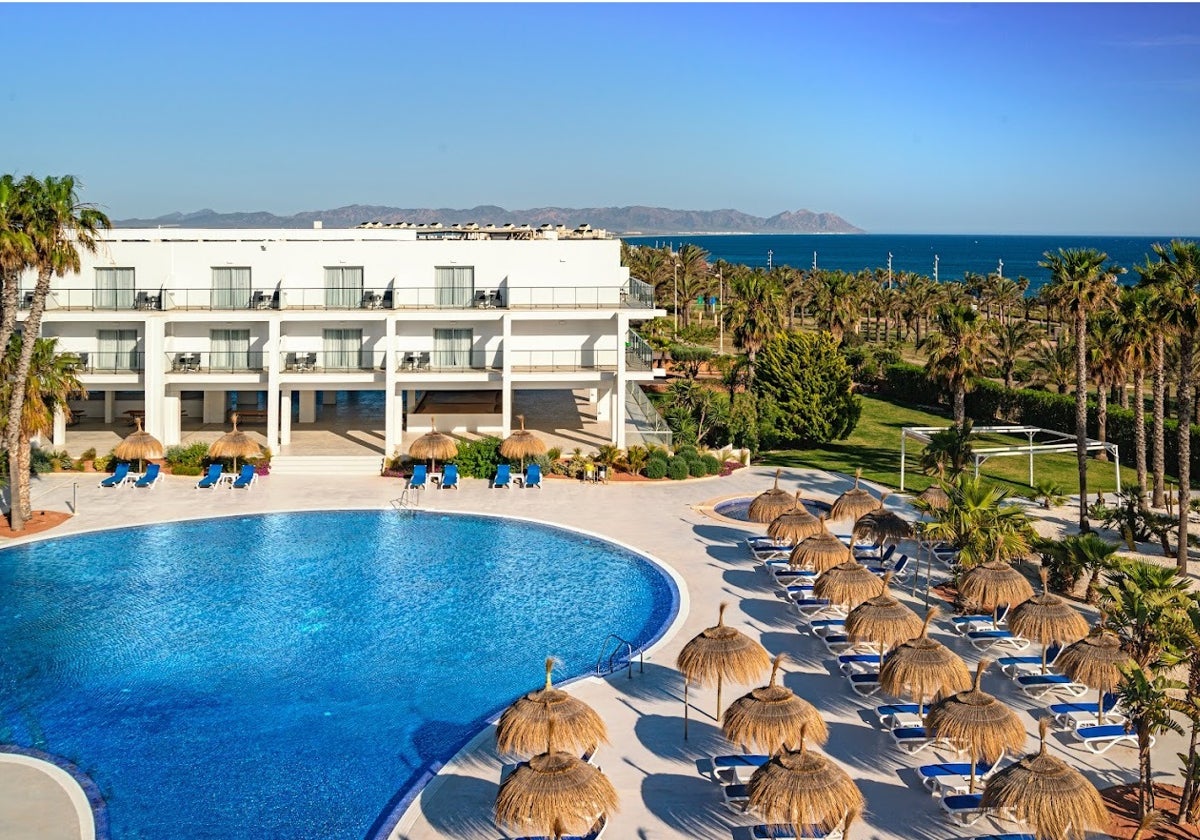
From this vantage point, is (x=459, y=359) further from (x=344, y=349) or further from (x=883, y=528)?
(x=883, y=528)

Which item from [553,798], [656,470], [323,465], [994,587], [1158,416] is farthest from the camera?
[323,465]

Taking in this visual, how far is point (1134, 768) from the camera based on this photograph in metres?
15.4

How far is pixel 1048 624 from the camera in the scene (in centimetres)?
1828

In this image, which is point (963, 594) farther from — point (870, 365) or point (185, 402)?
point (870, 365)

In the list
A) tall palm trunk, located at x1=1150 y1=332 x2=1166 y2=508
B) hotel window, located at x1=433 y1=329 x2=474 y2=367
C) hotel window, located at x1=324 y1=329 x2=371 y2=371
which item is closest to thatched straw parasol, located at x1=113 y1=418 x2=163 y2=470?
hotel window, located at x1=324 y1=329 x2=371 y2=371

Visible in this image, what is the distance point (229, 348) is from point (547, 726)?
94.7 ft

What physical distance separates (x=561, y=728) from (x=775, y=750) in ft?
10.0

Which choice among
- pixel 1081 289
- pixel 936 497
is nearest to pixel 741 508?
pixel 936 497

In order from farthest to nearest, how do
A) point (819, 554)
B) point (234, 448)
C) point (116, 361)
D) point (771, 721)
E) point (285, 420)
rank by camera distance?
point (285, 420) < point (116, 361) < point (234, 448) < point (819, 554) < point (771, 721)

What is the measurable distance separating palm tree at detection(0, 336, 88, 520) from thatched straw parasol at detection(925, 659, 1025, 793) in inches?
954

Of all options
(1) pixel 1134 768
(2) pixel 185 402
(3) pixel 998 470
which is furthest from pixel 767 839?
(2) pixel 185 402

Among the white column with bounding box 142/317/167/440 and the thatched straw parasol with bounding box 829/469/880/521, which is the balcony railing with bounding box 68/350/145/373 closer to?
the white column with bounding box 142/317/167/440

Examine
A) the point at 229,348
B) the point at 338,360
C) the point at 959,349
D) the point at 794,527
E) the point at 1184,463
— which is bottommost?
the point at 794,527

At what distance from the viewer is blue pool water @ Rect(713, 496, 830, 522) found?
30095 mm
